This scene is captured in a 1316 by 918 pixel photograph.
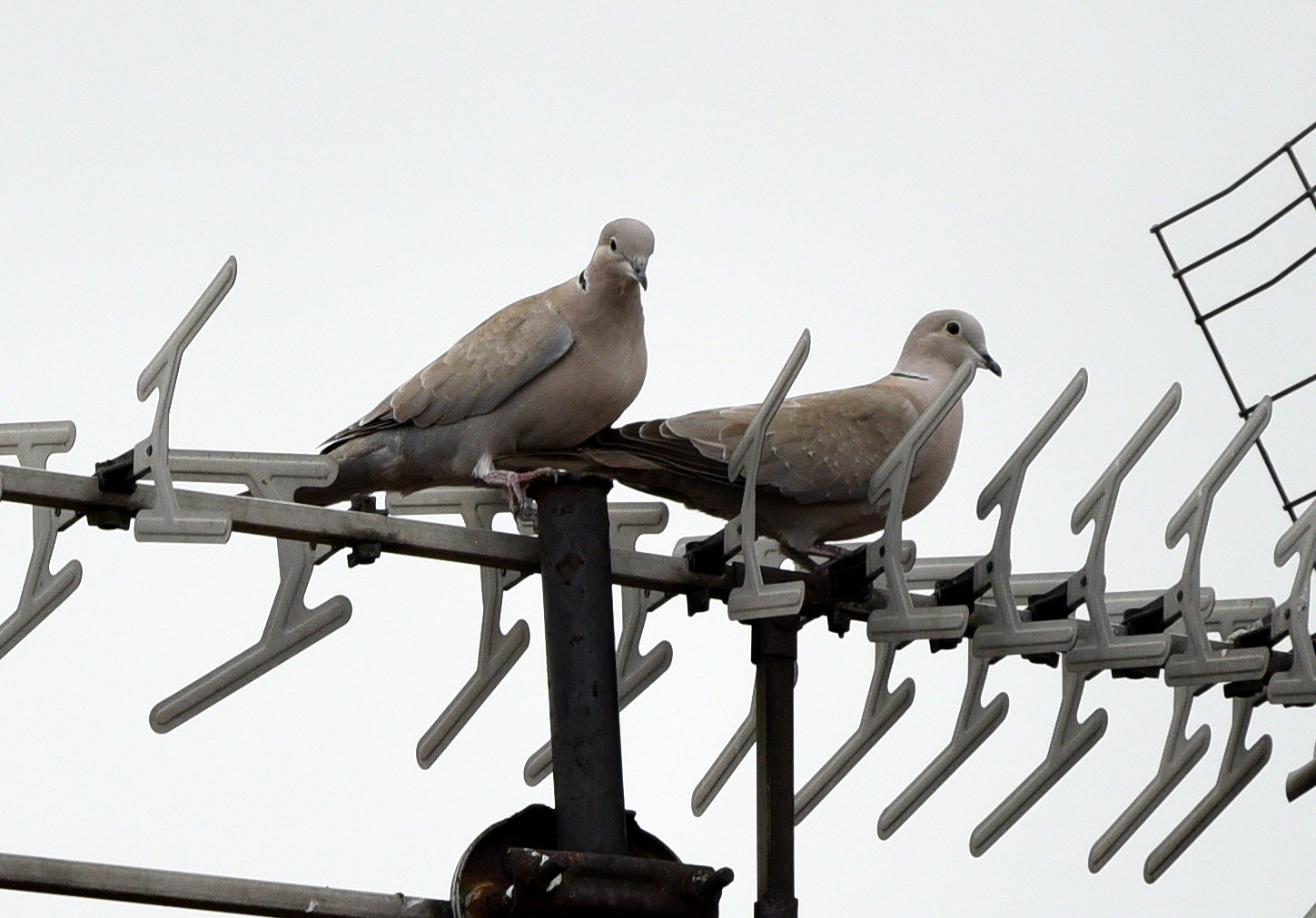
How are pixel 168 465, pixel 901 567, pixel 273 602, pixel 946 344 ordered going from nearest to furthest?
pixel 168 465
pixel 273 602
pixel 901 567
pixel 946 344

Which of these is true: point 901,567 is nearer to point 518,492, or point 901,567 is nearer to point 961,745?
point 961,745

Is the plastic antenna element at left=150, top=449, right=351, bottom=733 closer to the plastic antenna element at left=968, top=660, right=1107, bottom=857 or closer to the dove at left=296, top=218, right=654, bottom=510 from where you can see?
the dove at left=296, top=218, right=654, bottom=510

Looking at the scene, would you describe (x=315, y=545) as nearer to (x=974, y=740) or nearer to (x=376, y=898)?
(x=376, y=898)

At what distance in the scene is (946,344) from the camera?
338 inches

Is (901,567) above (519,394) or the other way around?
the other way around

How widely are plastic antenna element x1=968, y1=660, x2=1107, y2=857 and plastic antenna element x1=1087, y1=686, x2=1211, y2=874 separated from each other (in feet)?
1.05

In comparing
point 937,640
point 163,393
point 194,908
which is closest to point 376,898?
point 194,908

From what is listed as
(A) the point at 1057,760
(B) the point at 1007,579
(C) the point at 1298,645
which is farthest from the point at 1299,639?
(B) the point at 1007,579

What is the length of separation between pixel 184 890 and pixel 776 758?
5.51 feet

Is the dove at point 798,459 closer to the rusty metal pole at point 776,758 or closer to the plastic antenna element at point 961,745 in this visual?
the plastic antenna element at point 961,745

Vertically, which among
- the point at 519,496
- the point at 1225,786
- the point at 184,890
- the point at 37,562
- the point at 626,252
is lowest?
the point at 184,890

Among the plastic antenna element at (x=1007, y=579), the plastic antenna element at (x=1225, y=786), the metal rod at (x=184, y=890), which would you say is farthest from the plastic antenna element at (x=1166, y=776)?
the metal rod at (x=184, y=890)

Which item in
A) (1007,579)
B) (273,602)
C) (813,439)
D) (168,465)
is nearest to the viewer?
(168,465)

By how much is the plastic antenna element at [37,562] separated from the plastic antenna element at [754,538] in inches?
64.8
